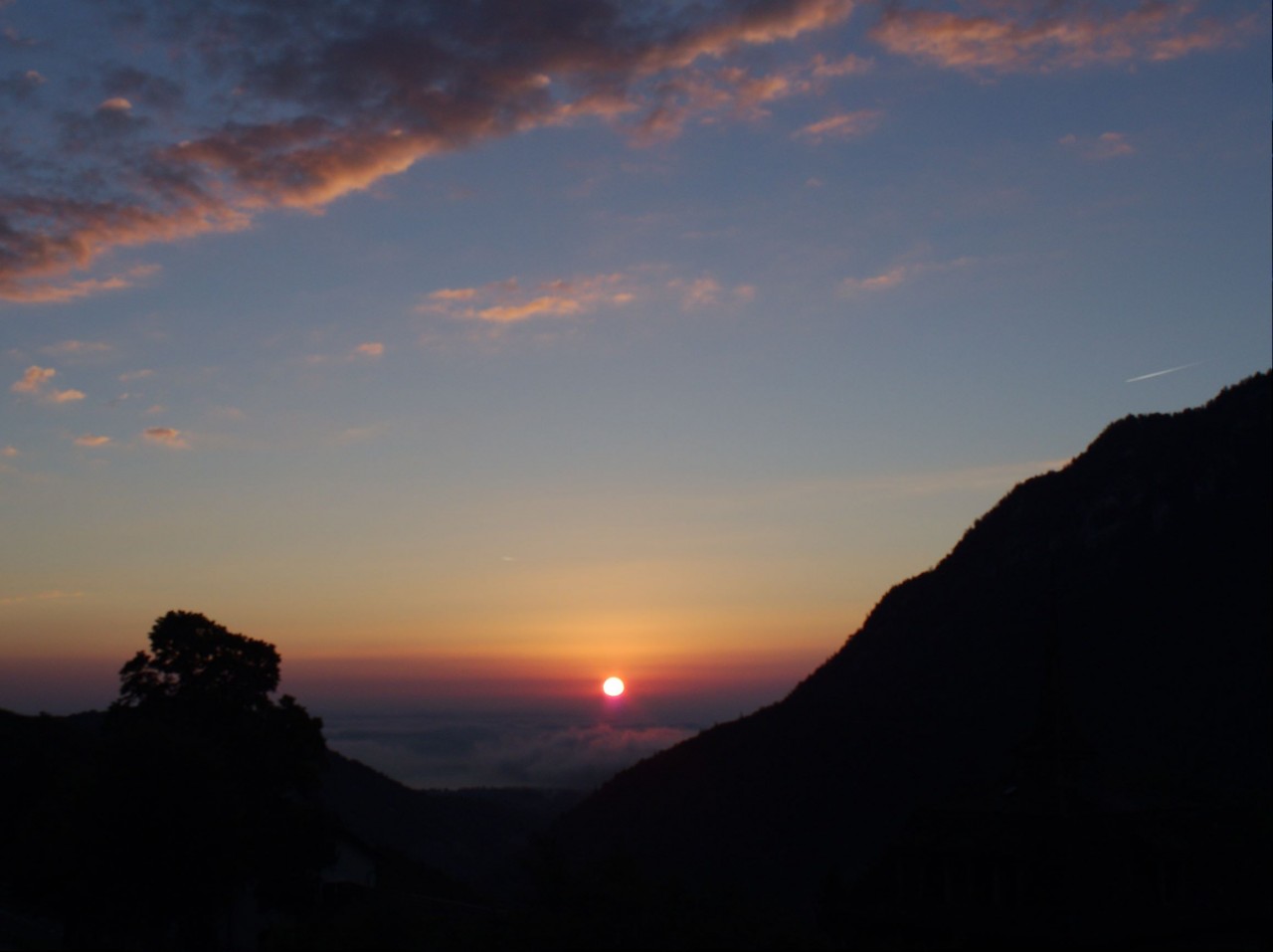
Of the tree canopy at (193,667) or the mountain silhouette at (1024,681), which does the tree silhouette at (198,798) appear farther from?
the mountain silhouette at (1024,681)

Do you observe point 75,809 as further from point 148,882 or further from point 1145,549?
point 1145,549

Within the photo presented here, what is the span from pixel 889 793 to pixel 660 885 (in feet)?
361

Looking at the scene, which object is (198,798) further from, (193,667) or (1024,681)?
(1024,681)

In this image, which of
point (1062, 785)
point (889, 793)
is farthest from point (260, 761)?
point (889, 793)

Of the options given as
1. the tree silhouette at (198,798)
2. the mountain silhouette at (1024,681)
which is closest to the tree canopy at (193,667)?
the tree silhouette at (198,798)

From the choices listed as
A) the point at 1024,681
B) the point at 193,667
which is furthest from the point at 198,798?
the point at 1024,681

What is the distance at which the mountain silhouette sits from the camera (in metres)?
115

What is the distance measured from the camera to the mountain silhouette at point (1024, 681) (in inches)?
4518

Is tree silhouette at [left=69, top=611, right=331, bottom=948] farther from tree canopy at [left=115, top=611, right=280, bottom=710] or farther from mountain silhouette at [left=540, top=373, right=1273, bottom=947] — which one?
mountain silhouette at [left=540, top=373, right=1273, bottom=947]

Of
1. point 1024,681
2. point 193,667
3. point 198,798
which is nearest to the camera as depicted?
point 198,798

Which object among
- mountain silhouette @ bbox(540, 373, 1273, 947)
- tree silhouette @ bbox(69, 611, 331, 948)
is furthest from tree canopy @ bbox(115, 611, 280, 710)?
mountain silhouette @ bbox(540, 373, 1273, 947)

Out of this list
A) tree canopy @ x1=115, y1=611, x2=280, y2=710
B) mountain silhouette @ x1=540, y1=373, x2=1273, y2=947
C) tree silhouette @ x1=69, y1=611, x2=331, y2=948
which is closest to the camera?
tree silhouette @ x1=69, y1=611, x2=331, y2=948

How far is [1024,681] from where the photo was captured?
136500 millimetres

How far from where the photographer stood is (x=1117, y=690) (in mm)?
126250
